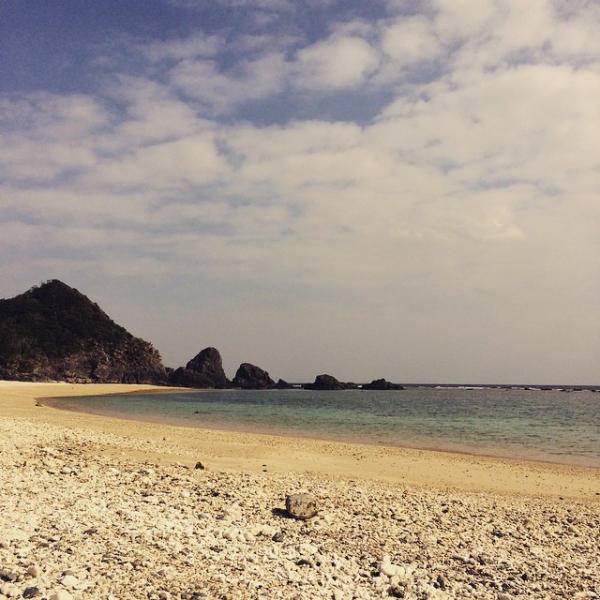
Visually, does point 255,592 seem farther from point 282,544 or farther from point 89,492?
point 89,492

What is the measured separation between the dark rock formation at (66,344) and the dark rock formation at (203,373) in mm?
11139

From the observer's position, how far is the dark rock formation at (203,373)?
16838 cm

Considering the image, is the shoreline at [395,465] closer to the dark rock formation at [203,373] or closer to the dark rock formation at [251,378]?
the dark rock formation at [203,373]

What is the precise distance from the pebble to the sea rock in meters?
0.17

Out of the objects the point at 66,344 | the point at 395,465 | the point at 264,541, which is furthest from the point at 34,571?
the point at 66,344

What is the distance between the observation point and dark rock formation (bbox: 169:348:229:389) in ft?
552

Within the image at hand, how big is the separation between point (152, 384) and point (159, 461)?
14232 cm

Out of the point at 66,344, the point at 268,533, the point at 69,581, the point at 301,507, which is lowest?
the point at 268,533

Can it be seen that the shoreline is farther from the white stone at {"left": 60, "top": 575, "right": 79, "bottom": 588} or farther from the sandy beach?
the white stone at {"left": 60, "top": 575, "right": 79, "bottom": 588}

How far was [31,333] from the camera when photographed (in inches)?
4798

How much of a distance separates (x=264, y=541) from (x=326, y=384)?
604ft

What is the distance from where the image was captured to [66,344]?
126 m

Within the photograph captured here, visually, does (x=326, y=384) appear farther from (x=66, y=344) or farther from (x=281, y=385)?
(x=66, y=344)

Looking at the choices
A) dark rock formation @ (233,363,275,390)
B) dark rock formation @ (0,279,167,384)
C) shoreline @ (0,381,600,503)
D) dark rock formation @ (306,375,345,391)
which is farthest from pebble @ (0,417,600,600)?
dark rock formation @ (306,375,345,391)
